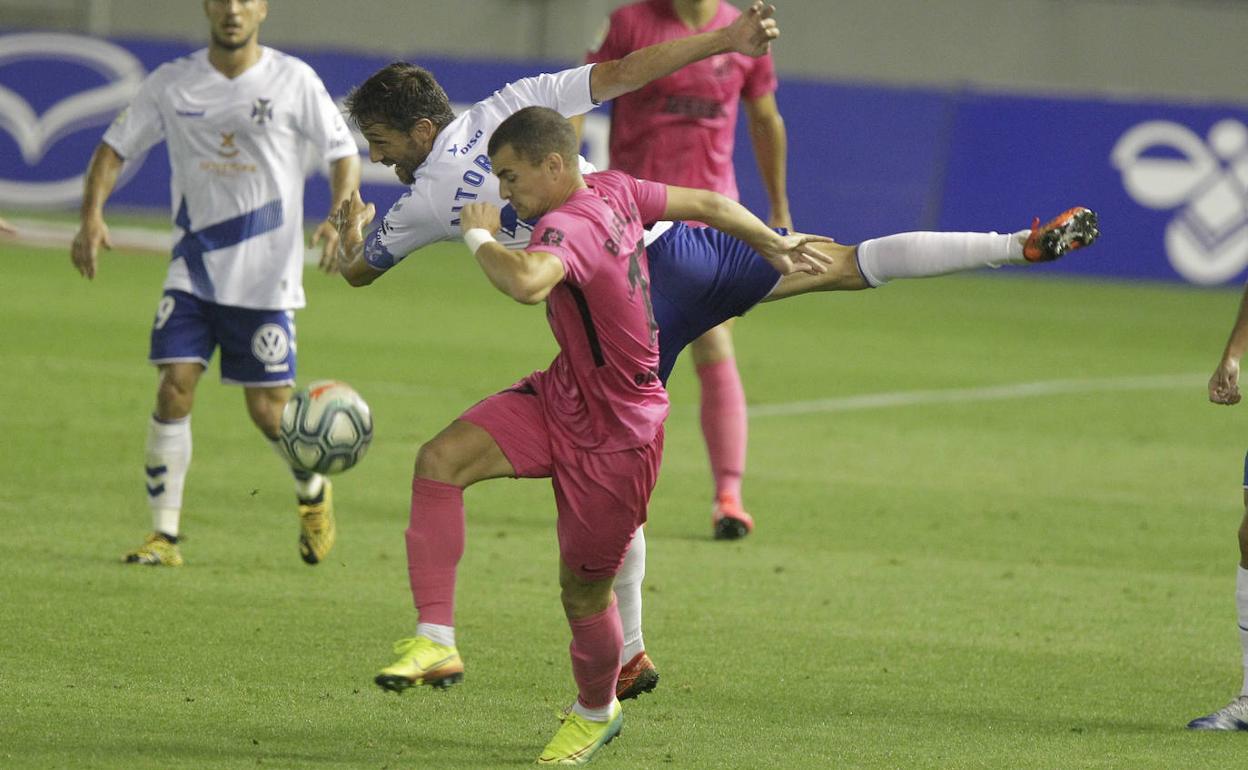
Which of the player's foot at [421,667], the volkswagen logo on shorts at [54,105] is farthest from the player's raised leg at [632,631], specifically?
the volkswagen logo on shorts at [54,105]

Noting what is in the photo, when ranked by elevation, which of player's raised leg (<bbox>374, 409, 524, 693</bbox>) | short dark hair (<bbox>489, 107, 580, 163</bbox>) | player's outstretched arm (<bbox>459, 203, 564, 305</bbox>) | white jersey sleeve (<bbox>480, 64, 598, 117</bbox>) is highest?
white jersey sleeve (<bbox>480, 64, 598, 117</bbox>)

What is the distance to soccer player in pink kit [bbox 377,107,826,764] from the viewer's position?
197 inches

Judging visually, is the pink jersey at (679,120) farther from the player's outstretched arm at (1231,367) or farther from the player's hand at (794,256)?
the player's outstretched arm at (1231,367)

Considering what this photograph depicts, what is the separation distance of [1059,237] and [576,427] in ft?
5.22

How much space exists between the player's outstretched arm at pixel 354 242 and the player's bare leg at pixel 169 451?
210cm

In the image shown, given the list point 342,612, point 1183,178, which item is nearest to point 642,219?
point 342,612

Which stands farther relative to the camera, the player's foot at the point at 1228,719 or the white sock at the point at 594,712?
the player's foot at the point at 1228,719

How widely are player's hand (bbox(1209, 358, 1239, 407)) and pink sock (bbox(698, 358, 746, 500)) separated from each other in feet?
11.2

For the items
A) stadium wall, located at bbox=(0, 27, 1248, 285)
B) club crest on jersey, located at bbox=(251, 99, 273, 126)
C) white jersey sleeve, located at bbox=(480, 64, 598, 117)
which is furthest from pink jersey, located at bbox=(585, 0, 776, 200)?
stadium wall, located at bbox=(0, 27, 1248, 285)

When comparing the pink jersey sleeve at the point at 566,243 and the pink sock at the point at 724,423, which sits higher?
the pink jersey sleeve at the point at 566,243

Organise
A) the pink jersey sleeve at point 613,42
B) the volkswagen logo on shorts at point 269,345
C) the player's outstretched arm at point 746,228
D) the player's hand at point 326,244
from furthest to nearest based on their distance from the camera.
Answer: the pink jersey sleeve at point 613,42 → the volkswagen logo on shorts at point 269,345 → the player's hand at point 326,244 → the player's outstretched arm at point 746,228

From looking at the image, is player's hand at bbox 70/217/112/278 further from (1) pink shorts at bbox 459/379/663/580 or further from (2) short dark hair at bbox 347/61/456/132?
(1) pink shorts at bbox 459/379/663/580

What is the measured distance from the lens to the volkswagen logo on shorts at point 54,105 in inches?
883

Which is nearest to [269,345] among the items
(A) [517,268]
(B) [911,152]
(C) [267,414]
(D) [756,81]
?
(C) [267,414]
